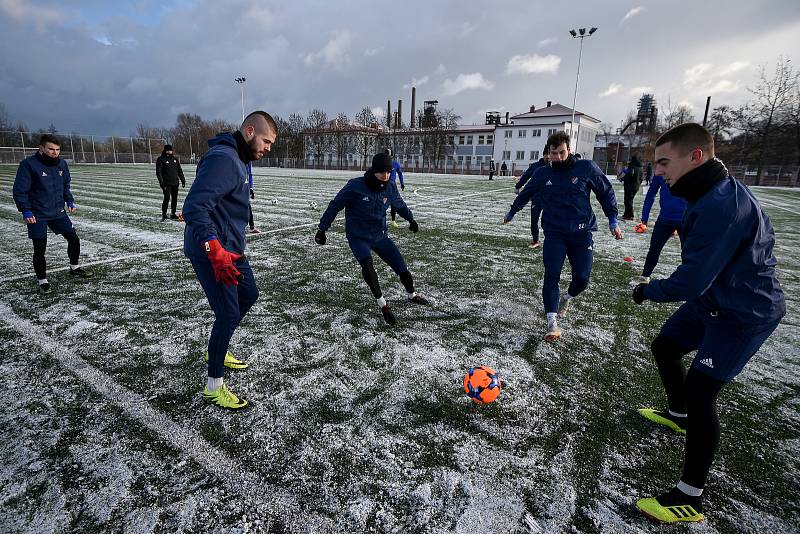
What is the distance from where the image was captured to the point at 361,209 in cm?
504

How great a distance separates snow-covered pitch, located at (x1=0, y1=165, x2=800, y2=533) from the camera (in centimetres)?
231

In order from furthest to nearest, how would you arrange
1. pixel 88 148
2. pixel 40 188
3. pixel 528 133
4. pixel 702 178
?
1. pixel 528 133
2. pixel 88 148
3. pixel 40 188
4. pixel 702 178

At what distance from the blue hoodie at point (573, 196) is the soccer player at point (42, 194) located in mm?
6631

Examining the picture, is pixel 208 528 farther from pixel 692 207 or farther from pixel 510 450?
pixel 692 207

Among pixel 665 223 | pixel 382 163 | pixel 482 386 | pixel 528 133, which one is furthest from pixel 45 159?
pixel 528 133

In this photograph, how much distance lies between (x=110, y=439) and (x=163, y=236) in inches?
326

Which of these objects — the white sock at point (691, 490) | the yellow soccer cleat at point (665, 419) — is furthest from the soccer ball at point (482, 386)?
the white sock at point (691, 490)

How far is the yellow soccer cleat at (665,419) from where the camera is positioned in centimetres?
302

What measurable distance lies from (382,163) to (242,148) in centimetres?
197

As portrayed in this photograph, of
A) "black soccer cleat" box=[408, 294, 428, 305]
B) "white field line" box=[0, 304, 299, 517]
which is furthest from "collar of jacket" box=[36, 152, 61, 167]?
"black soccer cleat" box=[408, 294, 428, 305]

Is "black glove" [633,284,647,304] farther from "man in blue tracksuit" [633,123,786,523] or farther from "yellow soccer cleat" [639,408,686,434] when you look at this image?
"yellow soccer cleat" [639,408,686,434]

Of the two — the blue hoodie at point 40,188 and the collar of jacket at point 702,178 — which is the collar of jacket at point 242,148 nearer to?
the collar of jacket at point 702,178

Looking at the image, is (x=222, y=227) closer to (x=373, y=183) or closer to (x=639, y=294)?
(x=373, y=183)

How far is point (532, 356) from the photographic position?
→ 4.18 metres
